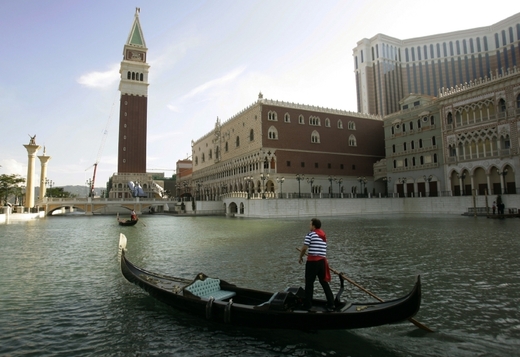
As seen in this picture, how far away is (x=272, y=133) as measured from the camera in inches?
2138

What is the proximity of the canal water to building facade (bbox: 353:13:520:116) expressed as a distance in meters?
86.9

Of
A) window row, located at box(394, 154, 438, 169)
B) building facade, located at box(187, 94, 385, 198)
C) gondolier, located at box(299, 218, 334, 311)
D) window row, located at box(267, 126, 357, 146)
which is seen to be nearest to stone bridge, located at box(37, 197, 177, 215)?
building facade, located at box(187, 94, 385, 198)

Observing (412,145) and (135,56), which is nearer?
(412,145)

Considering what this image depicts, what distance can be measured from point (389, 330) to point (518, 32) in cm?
Answer: 9745

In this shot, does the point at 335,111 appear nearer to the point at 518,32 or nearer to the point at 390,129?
the point at 390,129

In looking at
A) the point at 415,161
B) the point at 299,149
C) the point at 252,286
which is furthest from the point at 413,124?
the point at 252,286

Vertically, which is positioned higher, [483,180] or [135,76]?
[135,76]

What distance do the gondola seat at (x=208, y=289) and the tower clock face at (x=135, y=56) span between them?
98.4m

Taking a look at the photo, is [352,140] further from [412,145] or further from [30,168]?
[30,168]

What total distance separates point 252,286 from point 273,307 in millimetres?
3230

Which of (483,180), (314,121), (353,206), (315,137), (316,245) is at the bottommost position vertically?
(316,245)

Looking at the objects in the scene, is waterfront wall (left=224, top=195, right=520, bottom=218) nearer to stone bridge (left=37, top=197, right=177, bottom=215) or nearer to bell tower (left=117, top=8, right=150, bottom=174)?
stone bridge (left=37, top=197, right=177, bottom=215)

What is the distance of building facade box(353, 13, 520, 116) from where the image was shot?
292ft

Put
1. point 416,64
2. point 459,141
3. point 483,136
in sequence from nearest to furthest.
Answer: point 483,136
point 459,141
point 416,64
